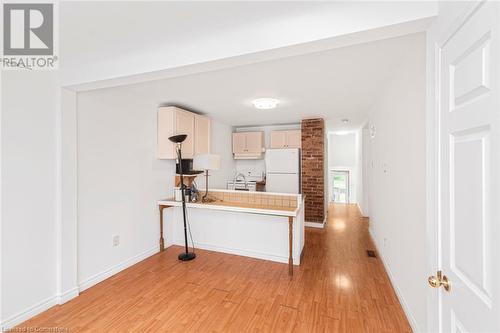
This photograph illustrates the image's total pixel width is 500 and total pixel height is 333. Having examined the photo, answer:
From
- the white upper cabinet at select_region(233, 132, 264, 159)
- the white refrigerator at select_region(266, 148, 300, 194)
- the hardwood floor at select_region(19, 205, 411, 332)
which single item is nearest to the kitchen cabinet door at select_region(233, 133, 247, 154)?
the white upper cabinet at select_region(233, 132, 264, 159)

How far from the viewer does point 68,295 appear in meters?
2.24

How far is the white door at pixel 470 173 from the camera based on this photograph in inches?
26.7

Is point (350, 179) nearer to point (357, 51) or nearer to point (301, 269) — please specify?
point (301, 269)

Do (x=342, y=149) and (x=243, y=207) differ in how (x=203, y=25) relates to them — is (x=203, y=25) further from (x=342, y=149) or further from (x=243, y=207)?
(x=342, y=149)

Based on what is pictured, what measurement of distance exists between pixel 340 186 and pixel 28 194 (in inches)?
304

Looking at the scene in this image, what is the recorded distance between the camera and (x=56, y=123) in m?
2.16

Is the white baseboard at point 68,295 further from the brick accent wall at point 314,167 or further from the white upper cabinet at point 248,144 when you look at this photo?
the white upper cabinet at point 248,144

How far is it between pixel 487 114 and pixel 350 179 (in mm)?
7272

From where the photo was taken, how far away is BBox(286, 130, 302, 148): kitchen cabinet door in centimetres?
509

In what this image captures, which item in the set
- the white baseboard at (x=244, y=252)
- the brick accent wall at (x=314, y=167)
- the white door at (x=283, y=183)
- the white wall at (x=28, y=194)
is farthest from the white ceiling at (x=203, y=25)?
the white door at (x=283, y=183)

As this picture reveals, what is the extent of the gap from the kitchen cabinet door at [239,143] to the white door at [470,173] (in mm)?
4740

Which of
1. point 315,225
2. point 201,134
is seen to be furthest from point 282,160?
point 201,134

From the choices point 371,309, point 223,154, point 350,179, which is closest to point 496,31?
point 371,309
